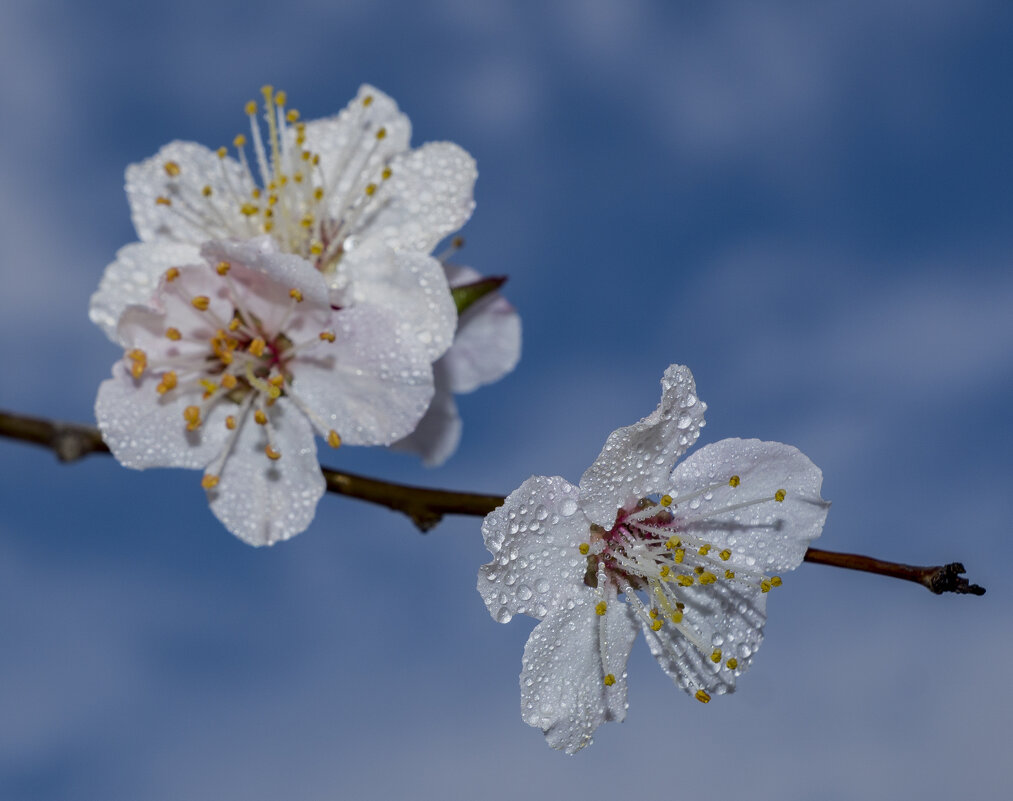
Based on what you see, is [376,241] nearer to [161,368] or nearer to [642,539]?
[161,368]

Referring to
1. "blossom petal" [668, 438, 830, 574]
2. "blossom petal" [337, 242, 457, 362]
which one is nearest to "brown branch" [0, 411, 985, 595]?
"blossom petal" [668, 438, 830, 574]

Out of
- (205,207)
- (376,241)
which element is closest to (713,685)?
(376,241)

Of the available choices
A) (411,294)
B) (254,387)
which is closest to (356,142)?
(411,294)

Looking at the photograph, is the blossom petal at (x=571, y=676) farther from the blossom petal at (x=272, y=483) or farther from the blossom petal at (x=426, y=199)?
the blossom petal at (x=426, y=199)

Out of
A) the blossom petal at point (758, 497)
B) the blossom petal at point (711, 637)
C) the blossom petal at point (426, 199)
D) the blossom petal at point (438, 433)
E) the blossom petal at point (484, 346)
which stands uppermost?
the blossom petal at point (426, 199)

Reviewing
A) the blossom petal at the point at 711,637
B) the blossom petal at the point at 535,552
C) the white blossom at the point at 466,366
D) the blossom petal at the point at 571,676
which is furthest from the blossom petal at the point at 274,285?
the blossom petal at the point at 711,637

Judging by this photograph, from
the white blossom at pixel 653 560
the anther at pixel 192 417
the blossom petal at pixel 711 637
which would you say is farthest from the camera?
the anther at pixel 192 417

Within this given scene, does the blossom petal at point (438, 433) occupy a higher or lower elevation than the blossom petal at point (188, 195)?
lower

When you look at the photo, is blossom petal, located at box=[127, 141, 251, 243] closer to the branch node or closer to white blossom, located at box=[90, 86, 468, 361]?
white blossom, located at box=[90, 86, 468, 361]
